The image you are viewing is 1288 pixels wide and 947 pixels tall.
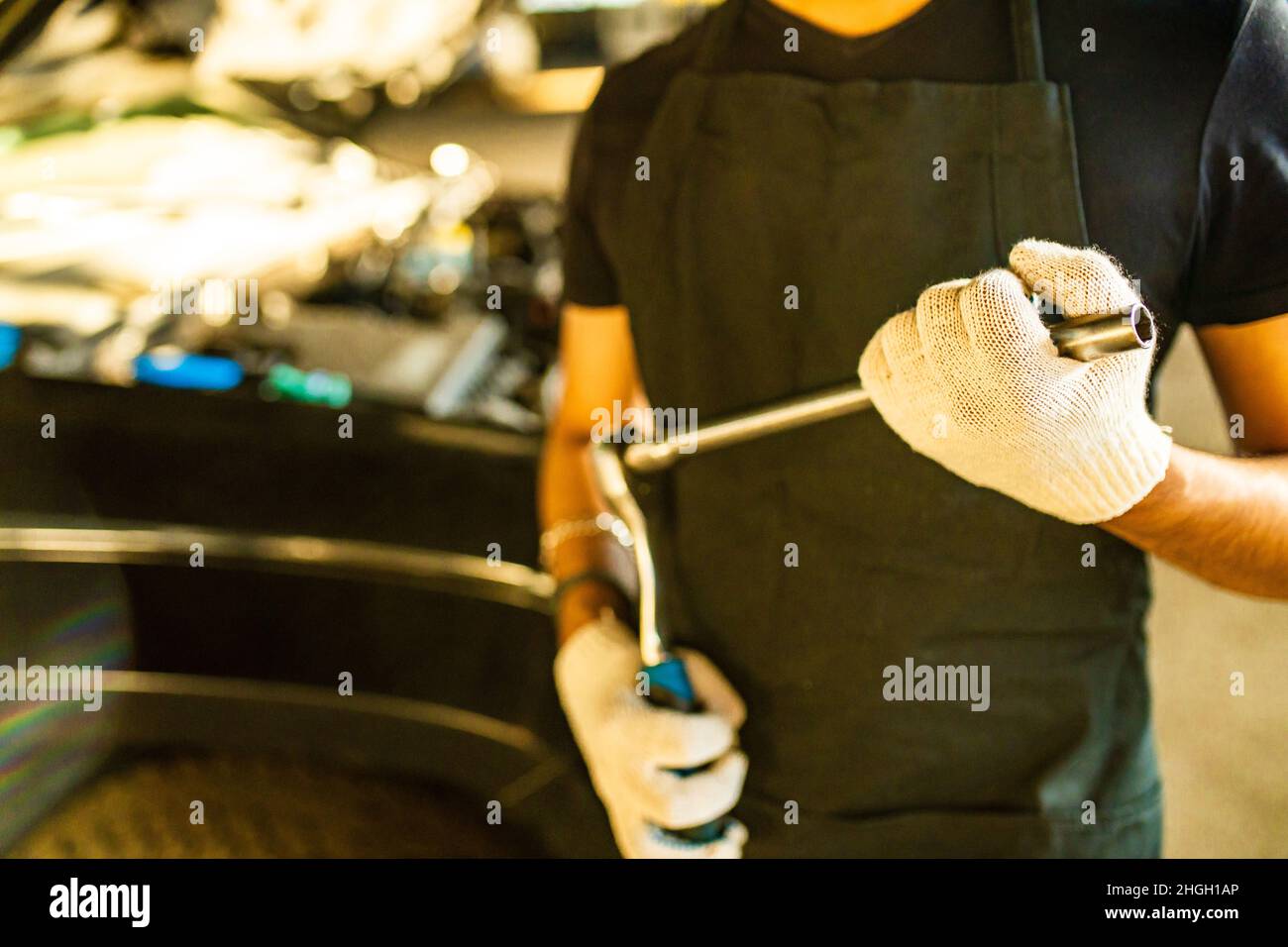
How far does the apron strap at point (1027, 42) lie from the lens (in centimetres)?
77

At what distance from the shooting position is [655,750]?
0.88 meters

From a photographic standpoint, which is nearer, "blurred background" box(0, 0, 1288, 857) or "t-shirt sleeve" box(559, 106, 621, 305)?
"t-shirt sleeve" box(559, 106, 621, 305)

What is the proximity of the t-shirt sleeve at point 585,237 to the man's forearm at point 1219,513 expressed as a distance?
1.96 ft

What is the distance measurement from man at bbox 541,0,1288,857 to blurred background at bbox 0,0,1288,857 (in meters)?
0.58

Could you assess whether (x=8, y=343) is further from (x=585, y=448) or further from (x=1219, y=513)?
(x=1219, y=513)

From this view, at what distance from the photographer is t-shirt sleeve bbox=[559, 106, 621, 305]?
39.6 inches

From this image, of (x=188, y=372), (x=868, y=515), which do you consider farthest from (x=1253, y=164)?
(x=188, y=372)

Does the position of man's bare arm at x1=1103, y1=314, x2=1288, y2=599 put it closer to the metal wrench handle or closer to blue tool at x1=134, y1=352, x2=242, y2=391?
the metal wrench handle

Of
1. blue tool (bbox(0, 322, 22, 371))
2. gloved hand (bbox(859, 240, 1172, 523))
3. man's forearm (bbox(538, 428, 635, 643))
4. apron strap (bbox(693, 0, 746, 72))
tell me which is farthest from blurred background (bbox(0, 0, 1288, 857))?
gloved hand (bbox(859, 240, 1172, 523))

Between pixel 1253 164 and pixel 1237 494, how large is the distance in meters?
0.25

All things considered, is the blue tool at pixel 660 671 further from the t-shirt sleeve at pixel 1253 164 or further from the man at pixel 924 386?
the t-shirt sleeve at pixel 1253 164

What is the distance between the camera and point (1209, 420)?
6.64 feet
